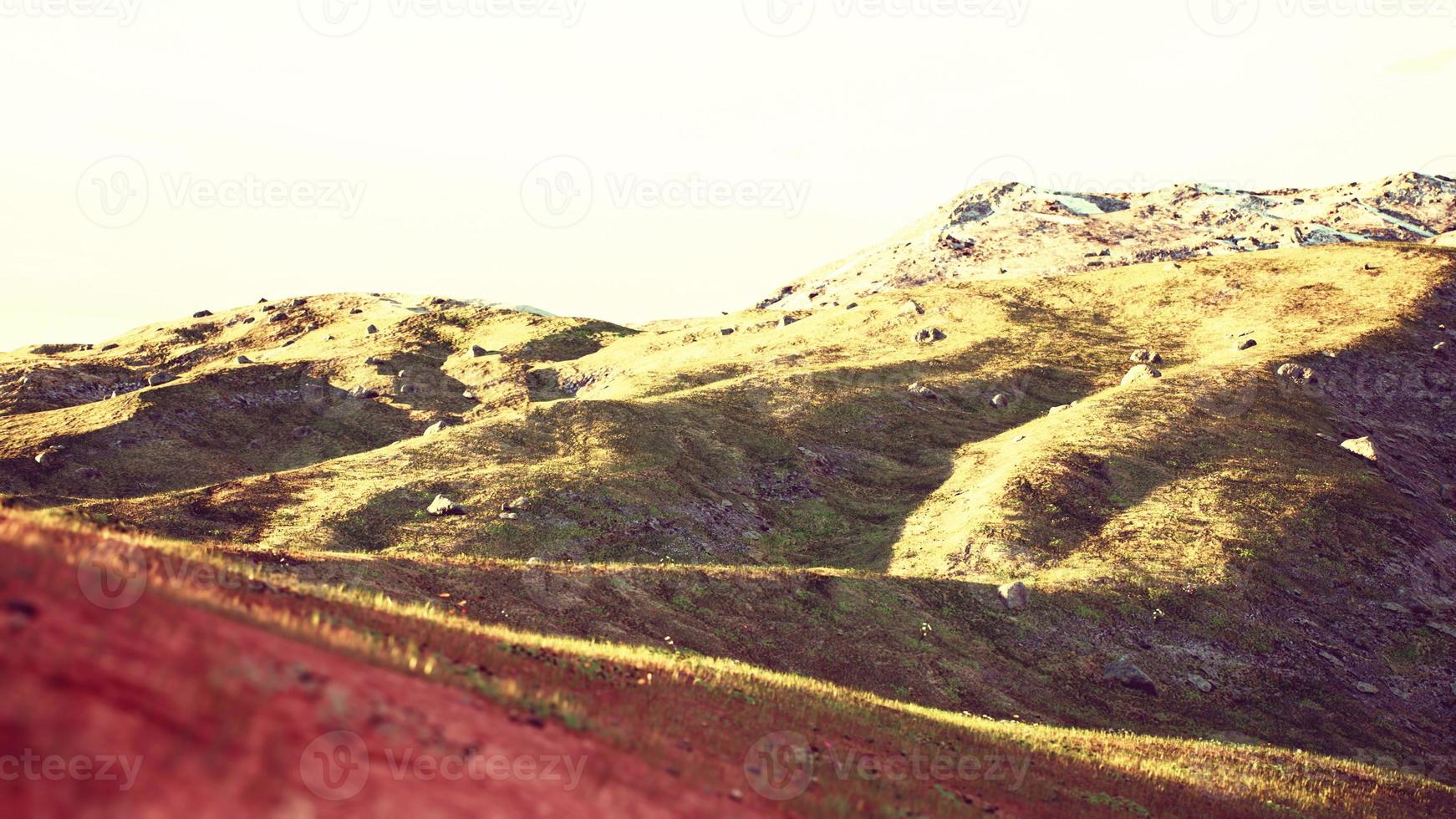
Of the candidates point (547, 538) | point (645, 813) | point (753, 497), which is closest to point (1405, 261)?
point (753, 497)

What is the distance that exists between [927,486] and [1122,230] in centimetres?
9475

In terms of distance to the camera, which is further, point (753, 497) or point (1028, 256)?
point (1028, 256)

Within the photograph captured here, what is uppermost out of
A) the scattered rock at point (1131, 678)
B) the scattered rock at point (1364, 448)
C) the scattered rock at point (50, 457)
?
the scattered rock at point (50, 457)

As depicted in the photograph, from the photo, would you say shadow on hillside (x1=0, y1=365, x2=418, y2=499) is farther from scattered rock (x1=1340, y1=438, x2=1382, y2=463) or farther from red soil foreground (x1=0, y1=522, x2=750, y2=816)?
scattered rock (x1=1340, y1=438, x2=1382, y2=463)

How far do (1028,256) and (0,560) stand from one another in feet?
433

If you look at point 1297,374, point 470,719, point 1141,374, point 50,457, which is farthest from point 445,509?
point 1297,374

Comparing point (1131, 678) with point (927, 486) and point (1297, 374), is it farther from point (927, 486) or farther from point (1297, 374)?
point (1297, 374)

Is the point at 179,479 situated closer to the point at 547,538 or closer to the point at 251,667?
the point at 547,538

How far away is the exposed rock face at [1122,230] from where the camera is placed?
123562 mm

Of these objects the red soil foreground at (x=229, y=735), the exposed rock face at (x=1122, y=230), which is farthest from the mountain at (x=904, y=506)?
the exposed rock face at (x=1122, y=230)

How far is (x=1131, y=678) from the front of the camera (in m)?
35.6

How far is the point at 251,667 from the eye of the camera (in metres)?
8.29

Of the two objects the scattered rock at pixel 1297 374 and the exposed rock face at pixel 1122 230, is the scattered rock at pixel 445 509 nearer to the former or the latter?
the scattered rock at pixel 1297 374

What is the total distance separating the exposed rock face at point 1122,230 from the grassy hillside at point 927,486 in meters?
32.2
